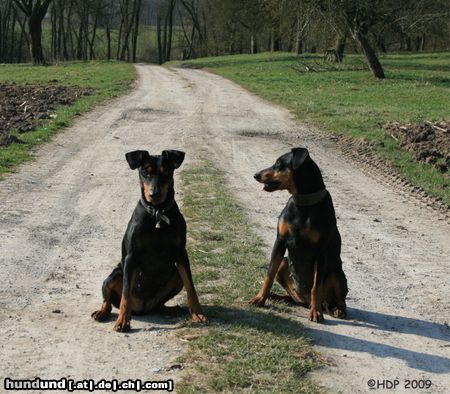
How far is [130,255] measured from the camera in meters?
5.44

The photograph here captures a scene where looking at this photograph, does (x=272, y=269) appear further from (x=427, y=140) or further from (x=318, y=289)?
(x=427, y=140)

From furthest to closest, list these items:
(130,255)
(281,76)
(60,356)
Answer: (281,76), (130,255), (60,356)

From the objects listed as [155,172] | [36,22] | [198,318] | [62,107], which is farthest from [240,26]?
[198,318]

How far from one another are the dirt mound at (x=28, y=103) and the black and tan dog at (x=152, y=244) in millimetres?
10082

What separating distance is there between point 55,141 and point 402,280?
10366mm

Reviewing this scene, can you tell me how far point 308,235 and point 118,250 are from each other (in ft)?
10.1

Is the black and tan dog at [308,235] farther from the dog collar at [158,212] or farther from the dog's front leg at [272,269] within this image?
the dog collar at [158,212]

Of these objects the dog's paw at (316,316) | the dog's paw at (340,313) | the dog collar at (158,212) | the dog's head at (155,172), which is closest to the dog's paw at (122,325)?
the dog collar at (158,212)

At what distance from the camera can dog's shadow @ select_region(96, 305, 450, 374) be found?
207 inches

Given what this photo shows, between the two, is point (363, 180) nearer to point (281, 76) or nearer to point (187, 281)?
point (187, 281)

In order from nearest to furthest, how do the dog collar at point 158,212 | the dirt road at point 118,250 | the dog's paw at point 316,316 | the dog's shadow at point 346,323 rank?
the dirt road at point 118,250, the dog's shadow at point 346,323, the dog collar at point 158,212, the dog's paw at point 316,316

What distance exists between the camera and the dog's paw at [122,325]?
5.43 m

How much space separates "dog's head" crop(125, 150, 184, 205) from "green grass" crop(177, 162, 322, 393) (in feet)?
3.54

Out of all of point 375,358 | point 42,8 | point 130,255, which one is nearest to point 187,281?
point 130,255
